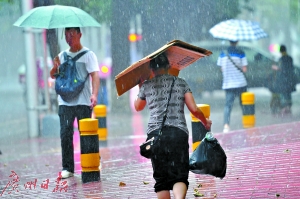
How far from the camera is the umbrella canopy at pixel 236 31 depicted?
17195 mm

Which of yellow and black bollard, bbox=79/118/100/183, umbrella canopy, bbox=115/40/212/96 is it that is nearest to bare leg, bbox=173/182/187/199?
umbrella canopy, bbox=115/40/212/96

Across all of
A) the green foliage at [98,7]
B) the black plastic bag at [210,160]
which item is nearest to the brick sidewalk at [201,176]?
the black plastic bag at [210,160]

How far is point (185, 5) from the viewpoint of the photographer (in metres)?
26.2

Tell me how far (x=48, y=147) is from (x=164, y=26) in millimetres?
12094

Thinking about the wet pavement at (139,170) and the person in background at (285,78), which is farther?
the person in background at (285,78)

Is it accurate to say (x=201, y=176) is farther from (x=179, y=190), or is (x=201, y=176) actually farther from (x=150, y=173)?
(x=179, y=190)

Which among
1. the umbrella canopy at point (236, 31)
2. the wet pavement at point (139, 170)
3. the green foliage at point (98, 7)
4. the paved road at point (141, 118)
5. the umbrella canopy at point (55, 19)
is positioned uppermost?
the green foliage at point (98, 7)

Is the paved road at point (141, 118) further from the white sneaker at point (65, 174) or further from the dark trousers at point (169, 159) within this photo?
the dark trousers at point (169, 159)

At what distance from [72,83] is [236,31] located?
27.2ft

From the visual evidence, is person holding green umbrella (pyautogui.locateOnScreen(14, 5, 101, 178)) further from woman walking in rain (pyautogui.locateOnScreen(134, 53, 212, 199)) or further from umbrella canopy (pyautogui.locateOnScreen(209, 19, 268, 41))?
umbrella canopy (pyautogui.locateOnScreen(209, 19, 268, 41))

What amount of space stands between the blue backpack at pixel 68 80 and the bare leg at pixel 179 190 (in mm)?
3289

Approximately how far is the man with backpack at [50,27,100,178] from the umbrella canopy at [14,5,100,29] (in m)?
0.13

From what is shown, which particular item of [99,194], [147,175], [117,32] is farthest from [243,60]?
[117,32]

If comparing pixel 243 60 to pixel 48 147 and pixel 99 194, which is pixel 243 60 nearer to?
pixel 48 147
